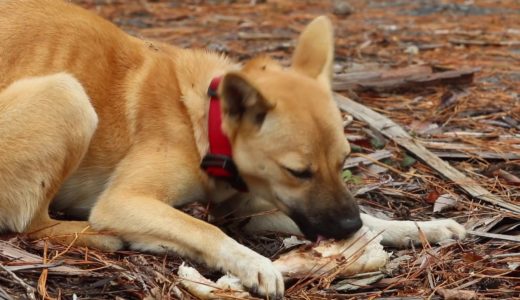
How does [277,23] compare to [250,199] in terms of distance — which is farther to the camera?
[277,23]

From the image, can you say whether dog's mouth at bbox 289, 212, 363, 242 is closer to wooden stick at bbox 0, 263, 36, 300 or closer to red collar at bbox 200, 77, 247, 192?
red collar at bbox 200, 77, 247, 192

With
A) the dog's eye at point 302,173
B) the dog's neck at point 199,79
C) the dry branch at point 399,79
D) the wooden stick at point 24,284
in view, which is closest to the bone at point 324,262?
the dog's eye at point 302,173

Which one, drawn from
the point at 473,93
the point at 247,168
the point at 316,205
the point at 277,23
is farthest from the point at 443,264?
the point at 277,23

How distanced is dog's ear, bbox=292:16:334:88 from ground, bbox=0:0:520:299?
2.93 ft

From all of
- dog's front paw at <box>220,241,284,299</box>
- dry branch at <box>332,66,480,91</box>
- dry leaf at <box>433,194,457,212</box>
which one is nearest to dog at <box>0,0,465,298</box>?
dog's front paw at <box>220,241,284,299</box>

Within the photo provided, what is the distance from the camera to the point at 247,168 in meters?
4.44

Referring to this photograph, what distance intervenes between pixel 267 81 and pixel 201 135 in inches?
Result: 19.5

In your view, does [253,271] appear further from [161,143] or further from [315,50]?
[315,50]

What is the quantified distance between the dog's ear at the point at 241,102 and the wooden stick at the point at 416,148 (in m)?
1.67

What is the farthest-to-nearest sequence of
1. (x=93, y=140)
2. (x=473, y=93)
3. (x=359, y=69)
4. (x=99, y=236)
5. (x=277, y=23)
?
(x=277, y=23) < (x=359, y=69) < (x=473, y=93) < (x=93, y=140) < (x=99, y=236)

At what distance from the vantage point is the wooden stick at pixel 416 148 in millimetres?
5125

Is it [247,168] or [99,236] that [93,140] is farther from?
[247,168]

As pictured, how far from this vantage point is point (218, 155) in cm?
454

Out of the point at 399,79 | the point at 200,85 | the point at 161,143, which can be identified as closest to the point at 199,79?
the point at 200,85
